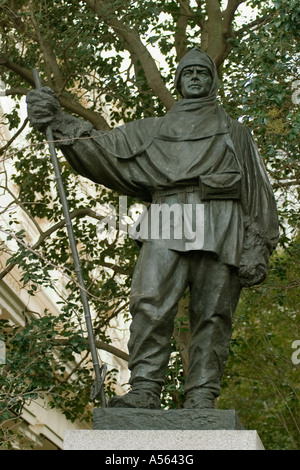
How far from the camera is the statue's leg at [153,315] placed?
6941 mm

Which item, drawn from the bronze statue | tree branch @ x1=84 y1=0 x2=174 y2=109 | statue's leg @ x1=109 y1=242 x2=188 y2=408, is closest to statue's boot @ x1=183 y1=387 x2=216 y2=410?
the bronze statue

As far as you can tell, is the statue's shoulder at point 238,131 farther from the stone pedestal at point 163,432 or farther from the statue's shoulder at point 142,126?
the stone pedestal at point 163,432

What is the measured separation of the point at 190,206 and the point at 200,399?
118 cm

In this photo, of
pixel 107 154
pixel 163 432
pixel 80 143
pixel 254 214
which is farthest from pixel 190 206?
pixel 163 432

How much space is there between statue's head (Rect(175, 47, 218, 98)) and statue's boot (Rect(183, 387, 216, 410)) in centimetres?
194

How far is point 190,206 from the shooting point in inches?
286

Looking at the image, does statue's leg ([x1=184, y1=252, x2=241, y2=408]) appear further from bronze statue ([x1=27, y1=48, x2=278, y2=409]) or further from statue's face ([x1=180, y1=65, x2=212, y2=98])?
statue's face ([x1=180, y1=65, x2=212, y2=98])

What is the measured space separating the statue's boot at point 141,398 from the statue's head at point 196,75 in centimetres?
195

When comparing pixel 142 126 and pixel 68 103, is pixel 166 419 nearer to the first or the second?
pixel 142 126

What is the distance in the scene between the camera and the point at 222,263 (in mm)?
7195

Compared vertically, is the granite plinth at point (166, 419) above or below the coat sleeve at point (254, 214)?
below

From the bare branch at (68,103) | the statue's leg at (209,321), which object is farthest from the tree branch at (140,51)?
the statue's leg at (209,321)

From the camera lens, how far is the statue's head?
25.2 feet

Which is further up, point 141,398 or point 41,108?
point 41,108
